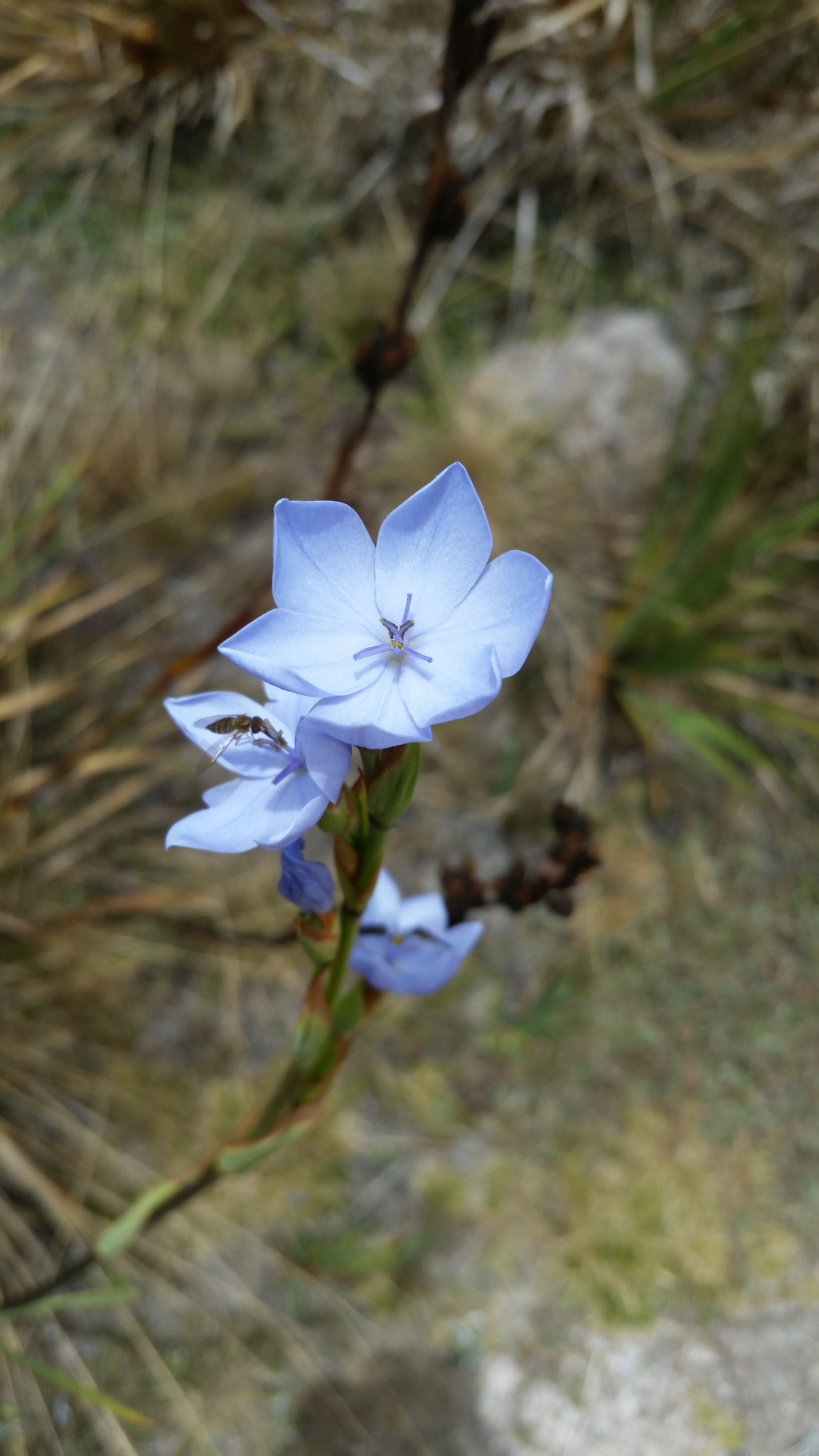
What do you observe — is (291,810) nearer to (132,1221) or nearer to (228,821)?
(228,821)

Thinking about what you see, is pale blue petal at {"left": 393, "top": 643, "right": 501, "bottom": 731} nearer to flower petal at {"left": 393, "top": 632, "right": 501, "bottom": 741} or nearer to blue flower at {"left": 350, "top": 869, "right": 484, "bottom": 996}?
flower petal at {"left": 393, "top": 632, "right": 501, "bottom": 741}

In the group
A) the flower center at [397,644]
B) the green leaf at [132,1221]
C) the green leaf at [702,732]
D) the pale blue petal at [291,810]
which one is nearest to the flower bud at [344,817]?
the pale blue petal at [291,810]

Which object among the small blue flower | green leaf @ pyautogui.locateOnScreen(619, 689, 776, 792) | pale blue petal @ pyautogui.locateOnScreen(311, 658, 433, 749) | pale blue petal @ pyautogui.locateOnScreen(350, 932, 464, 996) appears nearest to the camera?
pale blue petal @ pyautogui.locateOnScreen(311, 658, 433, 749)

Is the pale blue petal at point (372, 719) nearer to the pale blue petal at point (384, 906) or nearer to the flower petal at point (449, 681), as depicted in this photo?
the flower petal at point (449, 681)

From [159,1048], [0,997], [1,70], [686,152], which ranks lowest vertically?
[159,1048]

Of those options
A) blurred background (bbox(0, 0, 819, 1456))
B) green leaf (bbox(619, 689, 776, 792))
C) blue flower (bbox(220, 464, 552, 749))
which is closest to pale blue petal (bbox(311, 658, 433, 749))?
blue flower (bbox(220, 464, 552, 749))

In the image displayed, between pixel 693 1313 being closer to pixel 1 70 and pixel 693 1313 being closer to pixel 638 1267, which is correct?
pixel 638 1267

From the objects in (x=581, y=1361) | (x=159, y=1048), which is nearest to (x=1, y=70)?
(x=159, y=1048)
